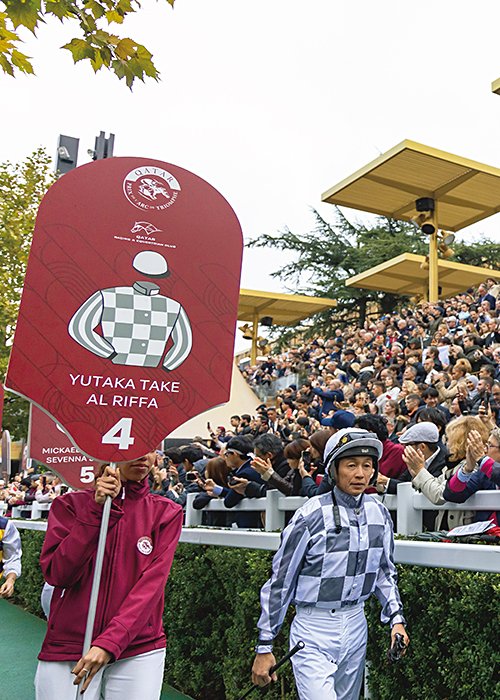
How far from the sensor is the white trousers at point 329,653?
122 inches

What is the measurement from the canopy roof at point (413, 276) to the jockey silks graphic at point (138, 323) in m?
20.7

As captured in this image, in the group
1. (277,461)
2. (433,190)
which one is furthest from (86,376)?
(433,190)

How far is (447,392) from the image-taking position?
977 cm

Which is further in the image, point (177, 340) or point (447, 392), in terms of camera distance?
point (447, 392)

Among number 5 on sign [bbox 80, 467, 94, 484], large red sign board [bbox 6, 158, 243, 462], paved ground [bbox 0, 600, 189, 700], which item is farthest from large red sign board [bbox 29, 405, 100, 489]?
large red sign board [bbox 6, 158, 243, 462]

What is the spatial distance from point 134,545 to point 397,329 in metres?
14.2

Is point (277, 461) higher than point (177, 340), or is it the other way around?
point (177, 340)

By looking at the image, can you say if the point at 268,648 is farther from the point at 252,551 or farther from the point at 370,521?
the point at 252,551

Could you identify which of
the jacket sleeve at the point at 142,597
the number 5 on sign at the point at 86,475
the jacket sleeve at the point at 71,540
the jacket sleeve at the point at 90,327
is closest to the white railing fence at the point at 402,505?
the number 5 on sign at the point at 86,475

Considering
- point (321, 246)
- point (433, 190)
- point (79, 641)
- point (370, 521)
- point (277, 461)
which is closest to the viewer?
point (79, 641)

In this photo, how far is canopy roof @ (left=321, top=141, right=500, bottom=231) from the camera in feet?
61.6

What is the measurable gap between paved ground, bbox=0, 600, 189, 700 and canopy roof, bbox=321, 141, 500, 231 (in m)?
13.5

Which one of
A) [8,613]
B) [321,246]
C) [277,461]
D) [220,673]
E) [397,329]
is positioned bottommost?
[8,613]

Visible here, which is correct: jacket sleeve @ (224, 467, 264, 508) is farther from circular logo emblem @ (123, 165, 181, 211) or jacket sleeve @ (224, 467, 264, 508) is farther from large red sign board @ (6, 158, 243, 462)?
circular logo emblem @ (123, 165, 181, 211)
